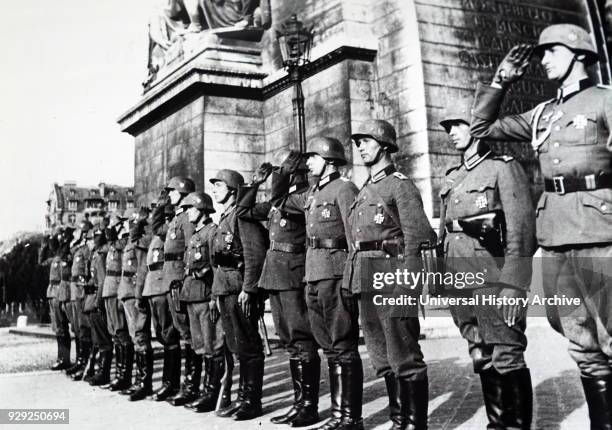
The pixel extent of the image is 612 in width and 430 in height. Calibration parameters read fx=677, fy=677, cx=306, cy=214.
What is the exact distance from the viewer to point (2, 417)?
19.8ft

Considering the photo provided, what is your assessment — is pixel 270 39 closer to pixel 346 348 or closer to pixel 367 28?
pixel 367 28

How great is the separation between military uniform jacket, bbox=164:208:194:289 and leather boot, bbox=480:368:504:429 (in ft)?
13.8

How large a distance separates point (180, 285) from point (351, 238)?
2979 millimetres

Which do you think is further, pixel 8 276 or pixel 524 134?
pixel 8 276

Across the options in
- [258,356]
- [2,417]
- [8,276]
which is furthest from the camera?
[8,276]

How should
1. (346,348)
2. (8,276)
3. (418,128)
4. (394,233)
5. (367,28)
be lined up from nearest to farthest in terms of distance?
(394,233) < (346,348) < (418,128) < (367,28) < (8,276)

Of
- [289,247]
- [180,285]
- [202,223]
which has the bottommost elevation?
[180,285]

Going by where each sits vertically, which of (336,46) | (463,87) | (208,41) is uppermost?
(208,41)

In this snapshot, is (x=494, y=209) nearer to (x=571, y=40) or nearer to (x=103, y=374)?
(x=571, y=40)

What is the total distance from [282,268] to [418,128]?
6.35m

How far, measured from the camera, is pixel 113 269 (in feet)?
30.1

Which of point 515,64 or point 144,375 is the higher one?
point 515,64

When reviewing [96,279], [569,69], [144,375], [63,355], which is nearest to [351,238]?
[569,69]

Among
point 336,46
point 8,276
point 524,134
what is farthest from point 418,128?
point 8,276
